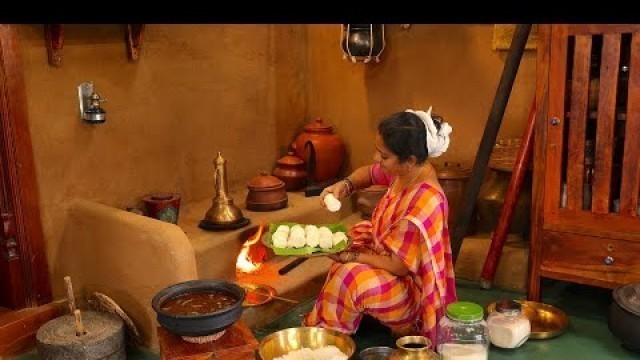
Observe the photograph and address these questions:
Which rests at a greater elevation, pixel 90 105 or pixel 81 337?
pixel 90 105

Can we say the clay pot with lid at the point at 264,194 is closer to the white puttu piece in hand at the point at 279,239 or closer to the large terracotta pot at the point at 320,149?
the large terracotta pot at the point at 320,149

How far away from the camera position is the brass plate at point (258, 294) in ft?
10.8

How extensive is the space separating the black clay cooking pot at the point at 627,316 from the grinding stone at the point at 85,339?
2339 mm

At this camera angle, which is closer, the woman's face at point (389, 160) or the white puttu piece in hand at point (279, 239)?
the woman's face at point (389, 160)

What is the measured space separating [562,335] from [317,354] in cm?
138

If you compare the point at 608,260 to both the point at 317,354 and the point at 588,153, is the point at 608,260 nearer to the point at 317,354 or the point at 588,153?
the point at 588,153

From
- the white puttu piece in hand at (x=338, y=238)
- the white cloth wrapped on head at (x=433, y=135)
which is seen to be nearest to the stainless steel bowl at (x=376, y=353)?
the white puttu piece in hand at (x=338, y=238)

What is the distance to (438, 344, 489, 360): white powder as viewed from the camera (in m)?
2.61

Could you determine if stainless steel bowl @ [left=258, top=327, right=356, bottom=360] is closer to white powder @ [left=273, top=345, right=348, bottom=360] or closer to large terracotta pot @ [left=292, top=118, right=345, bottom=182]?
white powder @ [left=273, top=345, right=348, bottom=360]

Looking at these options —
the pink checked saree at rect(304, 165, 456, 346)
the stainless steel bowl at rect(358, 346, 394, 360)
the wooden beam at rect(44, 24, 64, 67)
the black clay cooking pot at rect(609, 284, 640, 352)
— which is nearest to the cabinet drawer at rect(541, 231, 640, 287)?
the black clay cooking pot at rect(609, 284, 640, 352)

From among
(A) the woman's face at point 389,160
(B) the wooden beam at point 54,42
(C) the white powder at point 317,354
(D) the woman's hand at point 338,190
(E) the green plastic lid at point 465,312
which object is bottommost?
(C) the white powder at point 317,354

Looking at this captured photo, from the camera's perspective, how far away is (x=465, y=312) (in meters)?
2.58

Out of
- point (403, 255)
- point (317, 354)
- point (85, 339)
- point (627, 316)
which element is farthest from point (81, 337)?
point (627, 316)
